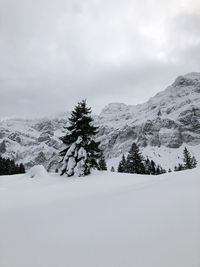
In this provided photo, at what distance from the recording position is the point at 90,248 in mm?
4391

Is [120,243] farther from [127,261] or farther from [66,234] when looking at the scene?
[66,234]

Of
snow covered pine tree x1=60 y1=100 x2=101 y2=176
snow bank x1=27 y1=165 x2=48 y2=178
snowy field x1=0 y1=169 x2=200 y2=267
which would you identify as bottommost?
snowy field x1=0 y1=169 x2=200 y2=267

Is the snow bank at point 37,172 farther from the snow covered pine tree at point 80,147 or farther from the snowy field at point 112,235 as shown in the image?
the snowy field at point 112,235

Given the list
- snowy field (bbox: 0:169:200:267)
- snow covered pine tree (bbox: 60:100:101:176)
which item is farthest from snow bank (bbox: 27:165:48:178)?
snowy field (bbox: 0:169:200:267)

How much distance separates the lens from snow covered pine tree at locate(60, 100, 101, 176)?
20.6m

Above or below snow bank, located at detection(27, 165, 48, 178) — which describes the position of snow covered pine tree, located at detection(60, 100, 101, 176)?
above

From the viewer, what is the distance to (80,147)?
21.5 m

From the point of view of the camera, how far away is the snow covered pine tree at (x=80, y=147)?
2056 centimetres

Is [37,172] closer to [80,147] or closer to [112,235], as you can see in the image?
[80,147]

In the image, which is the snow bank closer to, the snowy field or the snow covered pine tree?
the snow covered pine tree

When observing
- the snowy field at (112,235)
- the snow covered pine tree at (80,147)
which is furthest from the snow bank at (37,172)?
the snowy field at (112,235)

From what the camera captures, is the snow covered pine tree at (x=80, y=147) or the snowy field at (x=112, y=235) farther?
the snow covered pine tree at (x=80, y=147)

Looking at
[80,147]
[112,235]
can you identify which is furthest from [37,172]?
[112,235]

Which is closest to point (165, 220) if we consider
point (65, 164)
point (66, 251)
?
point (66, 251)
